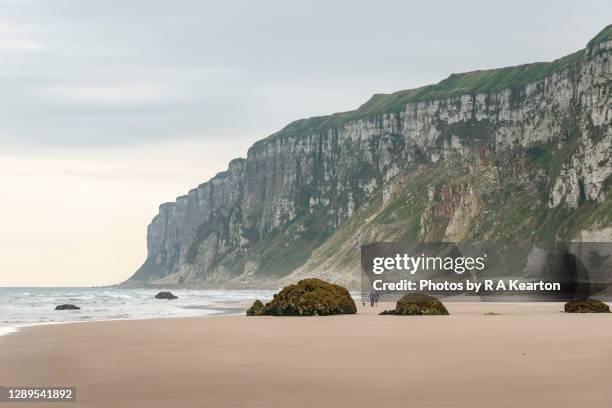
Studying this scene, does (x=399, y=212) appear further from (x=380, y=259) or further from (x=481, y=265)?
(x=481, y=265)

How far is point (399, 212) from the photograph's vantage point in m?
189

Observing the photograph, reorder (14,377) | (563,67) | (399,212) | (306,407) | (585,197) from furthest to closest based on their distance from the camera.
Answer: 1. (399,212)
2. (563,67)
3. (585,197)
4. (14,377)
5. (306,407)

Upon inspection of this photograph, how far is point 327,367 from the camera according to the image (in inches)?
642

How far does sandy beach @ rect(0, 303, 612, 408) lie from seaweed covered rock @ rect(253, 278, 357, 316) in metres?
14.1

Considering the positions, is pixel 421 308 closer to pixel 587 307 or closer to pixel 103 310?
pixel 587 307

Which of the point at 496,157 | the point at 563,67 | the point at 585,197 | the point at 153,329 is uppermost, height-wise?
the point at 563,67

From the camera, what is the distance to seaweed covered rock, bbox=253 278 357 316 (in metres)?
42.2

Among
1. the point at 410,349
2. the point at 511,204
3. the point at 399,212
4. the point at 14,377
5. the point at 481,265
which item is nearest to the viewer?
the point at 14,377

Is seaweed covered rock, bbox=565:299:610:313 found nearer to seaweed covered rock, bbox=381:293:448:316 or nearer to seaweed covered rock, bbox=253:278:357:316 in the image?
seaweed covered rock, bbox=381:293:448:316

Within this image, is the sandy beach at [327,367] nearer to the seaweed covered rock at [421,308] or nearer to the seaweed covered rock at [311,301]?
the seaweed covered rock at [421,308]

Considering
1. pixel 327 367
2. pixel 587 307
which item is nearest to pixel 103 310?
pixel 587 307

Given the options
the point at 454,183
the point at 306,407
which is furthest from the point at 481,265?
the point at 306,407

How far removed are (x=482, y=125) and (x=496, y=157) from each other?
20367 millimetres

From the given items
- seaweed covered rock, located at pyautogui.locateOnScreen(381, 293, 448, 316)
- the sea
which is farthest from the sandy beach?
seaweed covered rock, located at pyautogui.locateOnScreen(381, 293, 448, 316)
